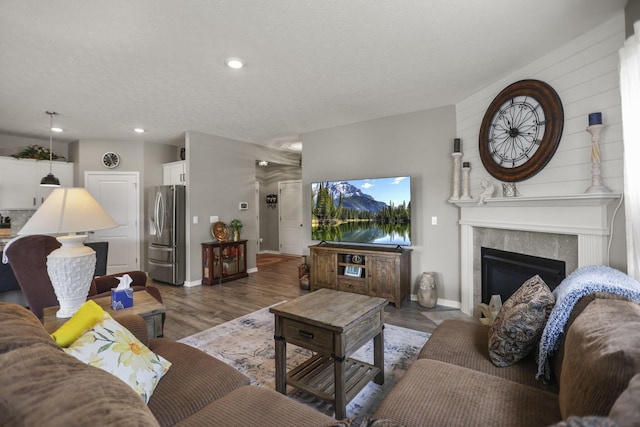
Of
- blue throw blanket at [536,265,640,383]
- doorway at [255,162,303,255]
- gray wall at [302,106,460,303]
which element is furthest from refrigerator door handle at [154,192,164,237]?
blue throw blanket at [536,265,640,383]

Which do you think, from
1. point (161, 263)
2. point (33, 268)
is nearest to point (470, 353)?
point (33, 268)

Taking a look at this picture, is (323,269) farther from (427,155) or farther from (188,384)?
(188,384)

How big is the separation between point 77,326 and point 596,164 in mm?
3279

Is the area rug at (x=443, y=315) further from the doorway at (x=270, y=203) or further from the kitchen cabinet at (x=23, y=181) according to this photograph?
the kitchen cabinet at (x=23, y=181)

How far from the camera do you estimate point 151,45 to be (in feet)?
8.02

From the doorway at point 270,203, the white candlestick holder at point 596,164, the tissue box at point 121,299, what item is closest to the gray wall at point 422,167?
the white candlestick holder at point 596,164

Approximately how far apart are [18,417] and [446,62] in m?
3.30

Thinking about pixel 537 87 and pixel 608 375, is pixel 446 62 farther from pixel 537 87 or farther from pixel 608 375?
pixel 608 375

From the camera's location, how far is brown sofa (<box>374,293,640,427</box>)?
846 mm

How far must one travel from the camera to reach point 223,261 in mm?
5371

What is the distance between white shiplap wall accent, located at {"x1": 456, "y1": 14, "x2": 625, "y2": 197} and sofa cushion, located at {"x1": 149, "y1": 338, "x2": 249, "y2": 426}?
2.74 meters

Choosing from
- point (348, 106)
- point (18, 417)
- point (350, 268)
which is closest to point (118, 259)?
point (350, 268)

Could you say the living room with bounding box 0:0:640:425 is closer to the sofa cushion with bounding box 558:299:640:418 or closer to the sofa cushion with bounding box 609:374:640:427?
the sofa cushion with bounding box 558:299:640:418

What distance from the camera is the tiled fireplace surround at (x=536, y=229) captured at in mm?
2229
